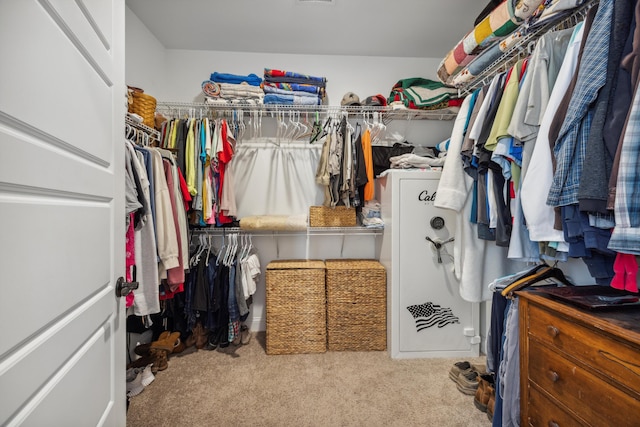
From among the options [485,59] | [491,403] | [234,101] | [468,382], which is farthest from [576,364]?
[234,101]

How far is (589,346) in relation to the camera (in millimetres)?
804

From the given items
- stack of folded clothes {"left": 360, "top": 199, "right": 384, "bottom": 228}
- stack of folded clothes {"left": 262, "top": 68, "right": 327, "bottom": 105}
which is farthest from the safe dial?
stack of folded clothes {"left": 262, "top": 68, "right": 327, "bottom": 105}

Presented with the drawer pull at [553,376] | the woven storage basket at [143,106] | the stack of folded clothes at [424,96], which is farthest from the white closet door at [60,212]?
the stack of folded clothes at [424,96]

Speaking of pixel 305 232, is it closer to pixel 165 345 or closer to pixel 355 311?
pixel 355 311

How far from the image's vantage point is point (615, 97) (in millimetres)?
755

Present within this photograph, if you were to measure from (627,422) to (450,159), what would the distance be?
3.81ft

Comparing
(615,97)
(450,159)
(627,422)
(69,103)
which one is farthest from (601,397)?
(69,103)

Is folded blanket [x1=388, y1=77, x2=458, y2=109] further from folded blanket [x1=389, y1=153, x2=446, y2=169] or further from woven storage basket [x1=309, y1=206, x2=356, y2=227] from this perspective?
woven storage basket [x1=309, y1=206, x2=356, y2=227]

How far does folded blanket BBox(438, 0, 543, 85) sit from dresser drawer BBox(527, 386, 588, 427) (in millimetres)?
1636

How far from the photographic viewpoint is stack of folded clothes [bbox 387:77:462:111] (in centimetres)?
216

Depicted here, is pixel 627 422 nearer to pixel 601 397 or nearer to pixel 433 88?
pixel 601 397

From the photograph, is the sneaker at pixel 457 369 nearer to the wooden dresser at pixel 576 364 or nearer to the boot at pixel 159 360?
the wooden dresser at pixel 576 364

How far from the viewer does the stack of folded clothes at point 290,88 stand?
6.93 ft

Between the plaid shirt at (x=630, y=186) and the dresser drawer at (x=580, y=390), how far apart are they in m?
0.42
